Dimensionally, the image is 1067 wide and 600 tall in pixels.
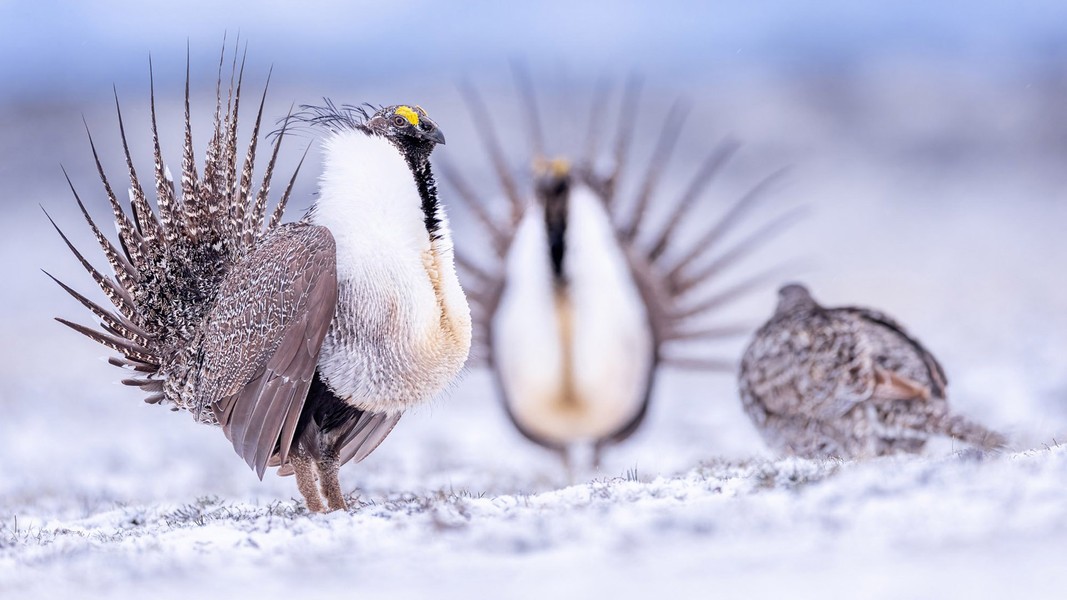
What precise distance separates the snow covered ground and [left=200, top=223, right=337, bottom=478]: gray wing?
294 mm

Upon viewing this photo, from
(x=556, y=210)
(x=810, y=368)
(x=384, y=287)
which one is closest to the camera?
(x=384, y=287)

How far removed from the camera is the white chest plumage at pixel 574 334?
5.39 m

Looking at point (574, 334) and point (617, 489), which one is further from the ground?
point (574, 334)

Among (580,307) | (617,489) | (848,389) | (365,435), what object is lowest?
(617,489)

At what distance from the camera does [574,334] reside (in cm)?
550

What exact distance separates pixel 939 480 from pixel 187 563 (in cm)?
199

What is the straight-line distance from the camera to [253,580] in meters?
2.92

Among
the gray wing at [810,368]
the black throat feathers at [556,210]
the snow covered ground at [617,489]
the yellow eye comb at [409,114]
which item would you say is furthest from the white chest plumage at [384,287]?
the gray wing at [810,368]

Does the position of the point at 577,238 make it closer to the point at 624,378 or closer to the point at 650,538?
the point at 624,378

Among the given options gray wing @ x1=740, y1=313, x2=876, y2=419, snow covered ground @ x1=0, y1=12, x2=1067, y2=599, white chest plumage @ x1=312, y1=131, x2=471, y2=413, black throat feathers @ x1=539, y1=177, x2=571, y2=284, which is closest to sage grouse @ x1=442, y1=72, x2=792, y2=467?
black throat feathers @ x1=539, y1=177, x2=571, y2=284

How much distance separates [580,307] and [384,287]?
73.6 inches

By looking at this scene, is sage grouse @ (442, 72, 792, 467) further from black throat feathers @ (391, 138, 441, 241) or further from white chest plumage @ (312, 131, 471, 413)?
white chest plumage @ (312, 131, 471, 413)

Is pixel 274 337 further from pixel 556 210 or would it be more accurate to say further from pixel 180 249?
pixel 556 210

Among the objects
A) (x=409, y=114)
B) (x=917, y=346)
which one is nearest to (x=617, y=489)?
(x=409, y=114)
